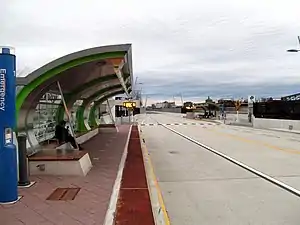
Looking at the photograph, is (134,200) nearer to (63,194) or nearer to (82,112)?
(63,194)

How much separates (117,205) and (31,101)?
17.0 ft

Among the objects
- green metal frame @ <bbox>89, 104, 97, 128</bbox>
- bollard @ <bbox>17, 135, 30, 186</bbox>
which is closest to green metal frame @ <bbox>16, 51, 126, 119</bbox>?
bollard @ <bbox>17, 135, 30, 186</bbox>

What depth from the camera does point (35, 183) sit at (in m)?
9.27

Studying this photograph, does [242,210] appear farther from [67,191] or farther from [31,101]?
[31,101]

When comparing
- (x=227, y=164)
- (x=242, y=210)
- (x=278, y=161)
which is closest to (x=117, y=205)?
(x=242, y=210)

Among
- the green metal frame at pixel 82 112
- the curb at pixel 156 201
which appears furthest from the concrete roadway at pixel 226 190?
the green metal frame at pixel 82 112

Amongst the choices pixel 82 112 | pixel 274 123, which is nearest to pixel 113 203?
pixel 82 112

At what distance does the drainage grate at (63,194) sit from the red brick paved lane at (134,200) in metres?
0.96

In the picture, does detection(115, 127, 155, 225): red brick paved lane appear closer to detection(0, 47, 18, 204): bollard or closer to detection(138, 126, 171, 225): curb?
detection(138, 126, 171, 225): curb

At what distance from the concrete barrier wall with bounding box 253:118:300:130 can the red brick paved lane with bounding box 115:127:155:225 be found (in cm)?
2558

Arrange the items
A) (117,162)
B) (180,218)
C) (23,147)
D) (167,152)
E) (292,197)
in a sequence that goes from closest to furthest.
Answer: (180,218) < (292,197) < (23,147) < (117,162) < (167,152)

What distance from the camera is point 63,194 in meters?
8.19

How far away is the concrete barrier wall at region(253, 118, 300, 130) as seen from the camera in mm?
34434

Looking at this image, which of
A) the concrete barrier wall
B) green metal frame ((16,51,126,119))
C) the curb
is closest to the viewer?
the curb
